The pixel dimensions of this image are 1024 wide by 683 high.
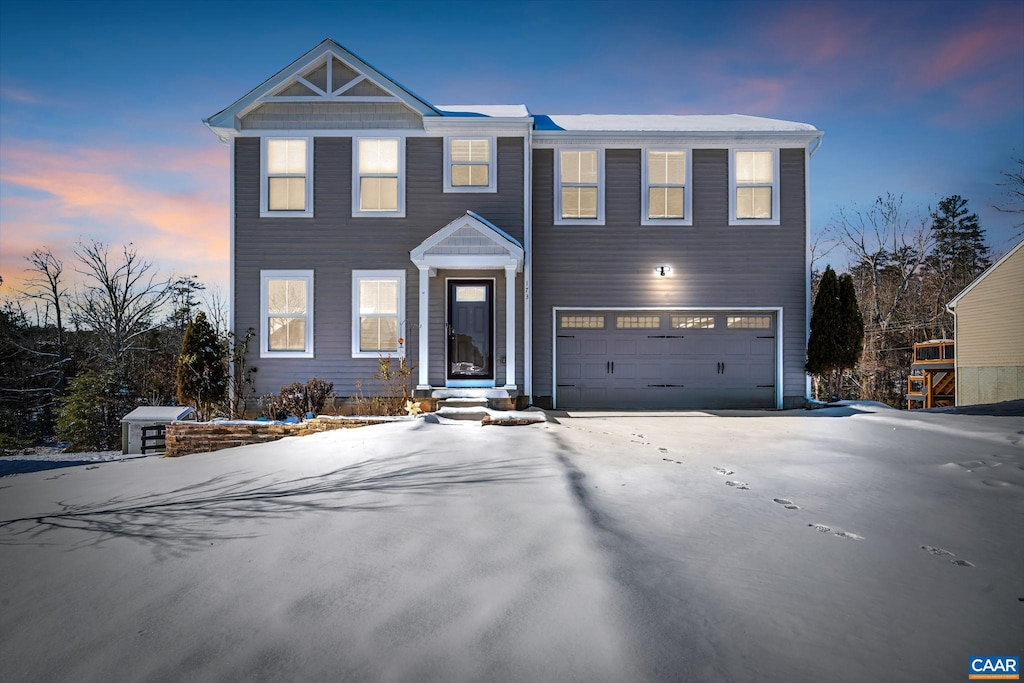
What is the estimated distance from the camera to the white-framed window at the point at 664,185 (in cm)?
1175

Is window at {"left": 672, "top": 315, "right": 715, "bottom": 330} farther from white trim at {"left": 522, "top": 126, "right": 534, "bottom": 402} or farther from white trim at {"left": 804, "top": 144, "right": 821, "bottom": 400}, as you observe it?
white trim at {"left": 522, "top": 126, "right": 534, "bottom": 402}

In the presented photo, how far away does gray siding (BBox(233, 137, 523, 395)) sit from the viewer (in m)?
11.2

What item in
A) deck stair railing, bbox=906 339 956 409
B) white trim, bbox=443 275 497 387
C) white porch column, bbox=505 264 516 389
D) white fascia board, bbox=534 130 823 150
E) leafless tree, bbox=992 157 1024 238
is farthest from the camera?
leafless tree, bbox=992 157 1024 238

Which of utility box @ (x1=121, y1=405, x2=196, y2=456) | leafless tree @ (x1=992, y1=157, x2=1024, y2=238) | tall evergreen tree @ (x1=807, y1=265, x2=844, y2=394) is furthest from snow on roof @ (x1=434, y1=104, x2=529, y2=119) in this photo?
leafless tree @ (x1=992, y1=157, x2=1024, y2=238)

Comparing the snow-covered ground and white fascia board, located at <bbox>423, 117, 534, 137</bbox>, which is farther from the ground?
white fascia board, located at <bbox>423, 117, 534, 137</bbox>

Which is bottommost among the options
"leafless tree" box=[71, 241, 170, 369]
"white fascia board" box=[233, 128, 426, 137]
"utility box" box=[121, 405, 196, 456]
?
"utility box" box=[121, 405, 196, 456]

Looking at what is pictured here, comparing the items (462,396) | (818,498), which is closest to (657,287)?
(462,396)

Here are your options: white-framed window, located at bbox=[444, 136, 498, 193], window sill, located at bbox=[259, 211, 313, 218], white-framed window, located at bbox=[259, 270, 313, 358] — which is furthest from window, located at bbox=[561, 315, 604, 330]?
window sill, located at bbox=[259, 211, 313, 218]

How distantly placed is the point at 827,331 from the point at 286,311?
11.3 m

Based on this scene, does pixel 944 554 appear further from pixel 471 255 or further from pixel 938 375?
pixel 938 375

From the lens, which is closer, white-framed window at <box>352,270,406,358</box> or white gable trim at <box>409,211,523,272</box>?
white gable trim at <box>409,211,523,272</box>

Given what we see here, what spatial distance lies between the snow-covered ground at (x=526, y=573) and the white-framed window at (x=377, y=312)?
5906mm

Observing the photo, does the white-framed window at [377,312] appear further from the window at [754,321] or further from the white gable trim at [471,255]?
the window at [754,321]

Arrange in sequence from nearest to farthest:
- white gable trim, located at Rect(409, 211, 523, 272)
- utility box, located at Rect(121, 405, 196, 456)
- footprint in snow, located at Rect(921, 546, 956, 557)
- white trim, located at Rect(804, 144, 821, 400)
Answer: footprint in snow, located at Rect(921, 546, 956, 557) < white gable trim, located at Rect(409, 211, 523, 272) < utility box, located at Rect(121, 405, 196, 456) < white trim, located at Rect(804, 144, 821, 400)
